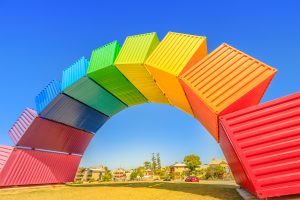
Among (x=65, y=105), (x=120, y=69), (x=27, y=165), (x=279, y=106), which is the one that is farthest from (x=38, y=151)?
(x=279, y=106)

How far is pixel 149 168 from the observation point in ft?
440

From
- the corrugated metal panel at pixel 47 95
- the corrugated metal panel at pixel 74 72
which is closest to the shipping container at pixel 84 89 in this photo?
the corrugated metal panel at pixel 74 72

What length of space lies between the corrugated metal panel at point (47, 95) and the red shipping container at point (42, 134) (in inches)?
44.2

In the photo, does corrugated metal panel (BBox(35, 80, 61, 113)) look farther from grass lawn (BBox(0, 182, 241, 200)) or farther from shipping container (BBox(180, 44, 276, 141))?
shipping container (BBox(180, 44, 276, 141))

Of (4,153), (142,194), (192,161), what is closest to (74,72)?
(4,153)

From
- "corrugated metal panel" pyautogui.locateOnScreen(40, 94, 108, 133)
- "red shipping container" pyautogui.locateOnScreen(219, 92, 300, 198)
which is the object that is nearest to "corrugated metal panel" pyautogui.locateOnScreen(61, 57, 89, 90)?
"corrugated metal panel" pyautogui.locateOnScreen(40, 94, 108, 133)

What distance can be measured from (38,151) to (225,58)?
20.3 m

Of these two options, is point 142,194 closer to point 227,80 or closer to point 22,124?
point 227,80

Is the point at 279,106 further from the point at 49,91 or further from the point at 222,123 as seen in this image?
the point at 49,91

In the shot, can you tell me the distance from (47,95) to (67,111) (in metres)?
2.45

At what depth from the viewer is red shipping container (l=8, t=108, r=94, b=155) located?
2244cm

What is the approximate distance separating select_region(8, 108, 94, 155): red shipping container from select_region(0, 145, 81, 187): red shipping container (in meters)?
0.77

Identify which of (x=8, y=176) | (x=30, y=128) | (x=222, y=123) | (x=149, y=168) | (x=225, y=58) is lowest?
(x=222, y=123)

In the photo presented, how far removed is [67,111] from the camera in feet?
76.3
